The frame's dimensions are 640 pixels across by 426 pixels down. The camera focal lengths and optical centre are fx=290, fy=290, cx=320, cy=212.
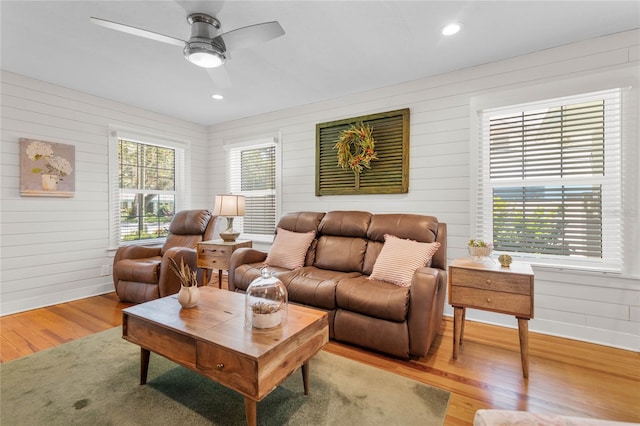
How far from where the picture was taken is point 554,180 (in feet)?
8.75

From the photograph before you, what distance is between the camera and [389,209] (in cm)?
347


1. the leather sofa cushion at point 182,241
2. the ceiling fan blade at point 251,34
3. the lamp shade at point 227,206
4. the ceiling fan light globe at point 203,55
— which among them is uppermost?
the ceiling fan blade at point 251,34

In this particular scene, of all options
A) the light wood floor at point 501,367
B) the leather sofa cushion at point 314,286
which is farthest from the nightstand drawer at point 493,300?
the leather sofa cushion at point 314,286

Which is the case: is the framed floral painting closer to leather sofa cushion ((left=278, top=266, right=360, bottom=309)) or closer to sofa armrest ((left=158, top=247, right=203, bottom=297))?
sofa armrest ((left=158, top=247, right=203, bottom=297))

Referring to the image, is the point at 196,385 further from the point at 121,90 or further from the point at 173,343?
the point at 121,90

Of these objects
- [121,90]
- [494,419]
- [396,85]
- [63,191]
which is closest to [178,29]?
[121,90]

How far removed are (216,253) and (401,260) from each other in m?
2.15

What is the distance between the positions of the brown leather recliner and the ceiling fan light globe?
2.05 meters

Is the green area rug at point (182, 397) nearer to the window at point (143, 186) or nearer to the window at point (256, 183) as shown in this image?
the window at point (143, 186)

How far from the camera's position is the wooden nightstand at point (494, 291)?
1.96 meters

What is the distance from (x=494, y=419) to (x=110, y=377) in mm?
2272

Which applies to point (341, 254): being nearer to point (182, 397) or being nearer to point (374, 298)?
point (374, 298)

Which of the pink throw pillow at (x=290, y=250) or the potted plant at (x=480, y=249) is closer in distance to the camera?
the potted plant at (x=480, y=249)

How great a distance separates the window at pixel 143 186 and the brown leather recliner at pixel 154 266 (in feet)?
2.22
